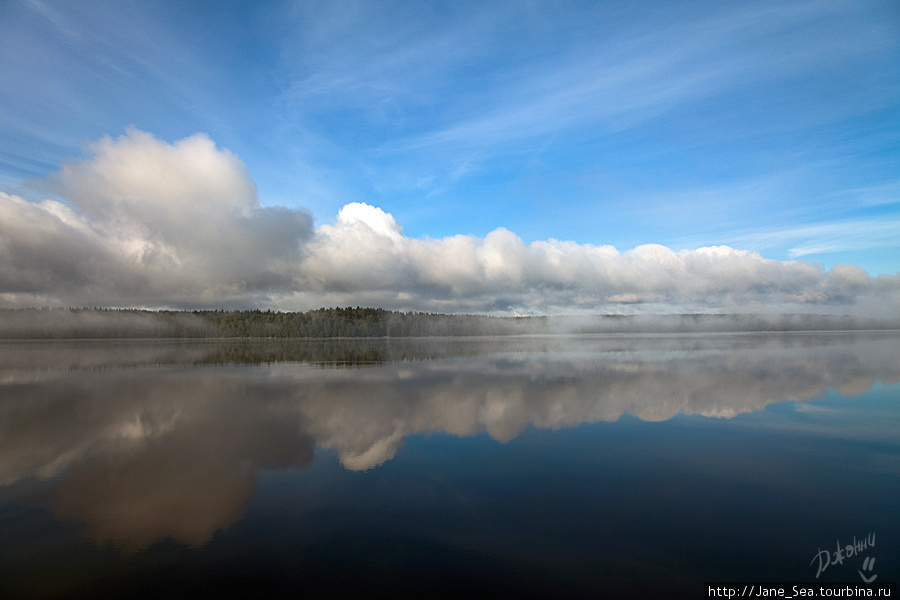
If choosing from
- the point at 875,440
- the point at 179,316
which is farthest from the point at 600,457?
the point at 179,316

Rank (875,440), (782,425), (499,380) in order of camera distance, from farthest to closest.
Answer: (499,380) → (782,425) → (875,440)

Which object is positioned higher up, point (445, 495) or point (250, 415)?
point (250, 415)

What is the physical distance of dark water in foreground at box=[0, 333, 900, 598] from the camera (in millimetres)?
6863

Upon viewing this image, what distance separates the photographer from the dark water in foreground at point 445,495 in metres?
6.86

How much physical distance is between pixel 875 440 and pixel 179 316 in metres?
198

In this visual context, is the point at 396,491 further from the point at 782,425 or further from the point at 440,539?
the point at 782,425

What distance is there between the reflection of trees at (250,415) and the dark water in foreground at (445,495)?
10cm

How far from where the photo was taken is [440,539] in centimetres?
785

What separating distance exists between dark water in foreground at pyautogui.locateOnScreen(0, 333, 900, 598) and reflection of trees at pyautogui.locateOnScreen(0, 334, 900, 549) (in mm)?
103

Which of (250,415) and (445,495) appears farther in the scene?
(250,415)

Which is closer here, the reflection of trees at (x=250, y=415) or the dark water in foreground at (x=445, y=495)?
the dark water in foreground at (x=445, y=495)

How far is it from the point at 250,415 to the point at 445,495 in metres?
11.3

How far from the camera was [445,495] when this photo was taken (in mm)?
9766

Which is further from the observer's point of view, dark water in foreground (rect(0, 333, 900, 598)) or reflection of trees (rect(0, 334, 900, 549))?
reflection of trees (rect(0, 334, 900, 549))
